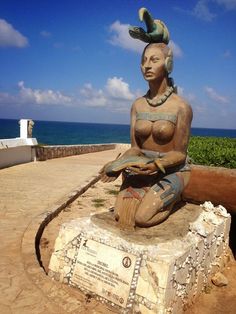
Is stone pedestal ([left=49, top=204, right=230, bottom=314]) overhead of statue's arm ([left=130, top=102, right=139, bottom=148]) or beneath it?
beneath

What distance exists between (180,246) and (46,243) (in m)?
2.75

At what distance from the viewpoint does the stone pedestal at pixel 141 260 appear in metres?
3.36

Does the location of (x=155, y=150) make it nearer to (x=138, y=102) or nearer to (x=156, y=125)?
(x=156, y=125)

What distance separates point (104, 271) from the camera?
3.69 m

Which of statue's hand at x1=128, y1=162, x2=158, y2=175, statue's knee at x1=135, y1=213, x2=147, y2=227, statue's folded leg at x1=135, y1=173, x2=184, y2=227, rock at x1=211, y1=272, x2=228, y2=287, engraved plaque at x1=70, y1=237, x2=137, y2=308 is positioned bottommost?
rock at x1=211, y1=272, x2=228, y2=287

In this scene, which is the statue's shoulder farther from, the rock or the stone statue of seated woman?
the rock

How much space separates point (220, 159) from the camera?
843cm

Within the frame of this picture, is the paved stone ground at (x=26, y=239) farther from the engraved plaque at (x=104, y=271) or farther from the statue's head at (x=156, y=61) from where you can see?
the statue's head at (x=156, y=61)

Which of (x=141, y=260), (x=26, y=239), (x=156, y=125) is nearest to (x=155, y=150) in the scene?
(x=156, y=125)

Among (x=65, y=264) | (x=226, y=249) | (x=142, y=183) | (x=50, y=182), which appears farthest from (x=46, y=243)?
(x=50, y=182)

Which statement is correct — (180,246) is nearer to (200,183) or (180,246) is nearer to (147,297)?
(147,297)

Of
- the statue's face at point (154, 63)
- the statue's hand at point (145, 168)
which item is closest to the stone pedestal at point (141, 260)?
the statue's hand at point (145, 168)

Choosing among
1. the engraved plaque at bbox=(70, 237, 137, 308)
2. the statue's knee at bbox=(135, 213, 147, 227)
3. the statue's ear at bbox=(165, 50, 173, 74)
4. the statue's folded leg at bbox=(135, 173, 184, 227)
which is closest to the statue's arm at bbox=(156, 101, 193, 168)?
the statue's folded leg at bbox=(135, 173, 184, 227)

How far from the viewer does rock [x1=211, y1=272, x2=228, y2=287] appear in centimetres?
445
